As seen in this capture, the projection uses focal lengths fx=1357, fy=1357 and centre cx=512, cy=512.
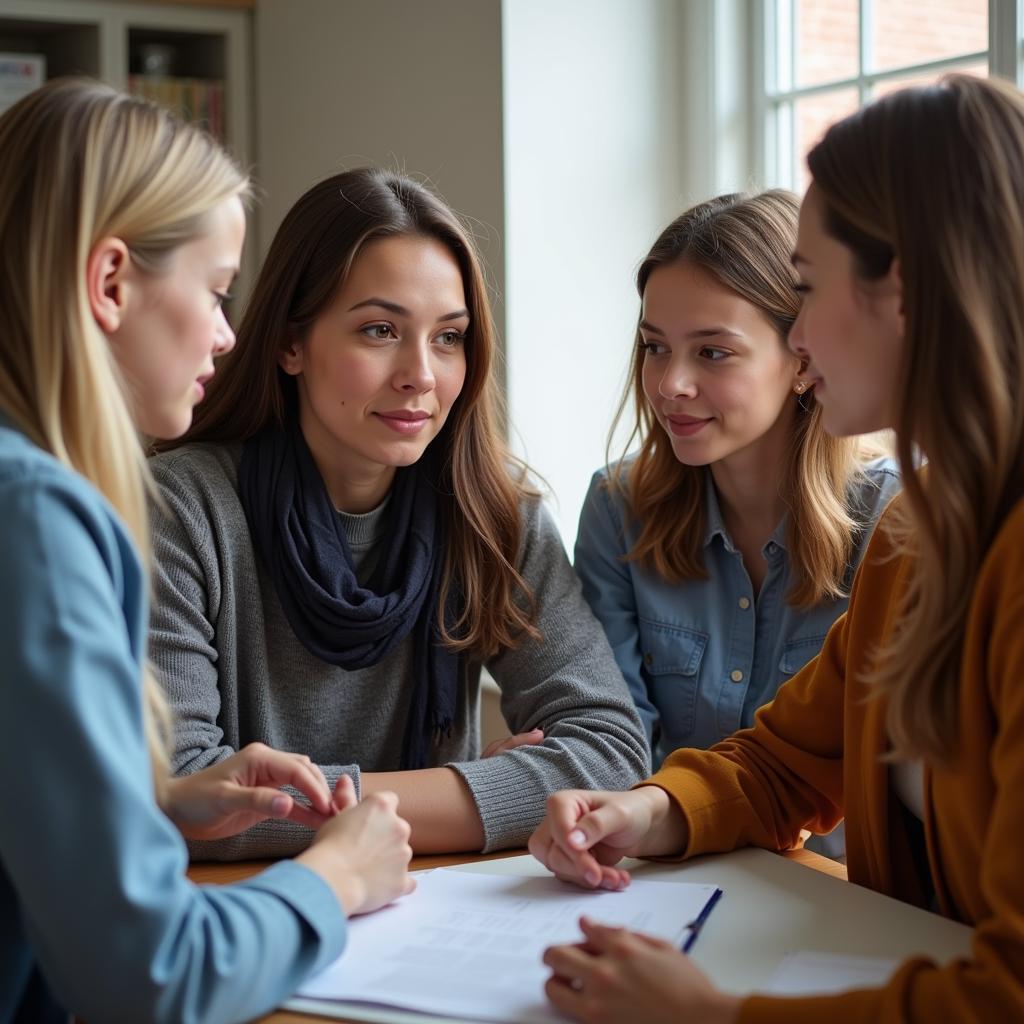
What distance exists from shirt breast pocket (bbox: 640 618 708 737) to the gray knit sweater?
0.19 metres

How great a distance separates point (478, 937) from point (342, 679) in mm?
682

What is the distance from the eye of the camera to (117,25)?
10.5 feet

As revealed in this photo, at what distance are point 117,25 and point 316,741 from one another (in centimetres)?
215

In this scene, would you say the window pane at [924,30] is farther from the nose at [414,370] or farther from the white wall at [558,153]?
the nose at [414,370]

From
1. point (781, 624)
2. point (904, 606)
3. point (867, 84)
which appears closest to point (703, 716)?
point (781, 624)

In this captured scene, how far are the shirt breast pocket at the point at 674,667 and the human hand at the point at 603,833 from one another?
614 millimetres

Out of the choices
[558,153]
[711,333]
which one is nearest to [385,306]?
[711,333]

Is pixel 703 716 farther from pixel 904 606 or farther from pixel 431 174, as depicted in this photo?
pixel 431 174

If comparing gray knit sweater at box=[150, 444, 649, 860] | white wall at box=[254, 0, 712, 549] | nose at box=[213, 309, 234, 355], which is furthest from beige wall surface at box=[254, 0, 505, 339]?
nose at box=[213, 309, 234, 355]

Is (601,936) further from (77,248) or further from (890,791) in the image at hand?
(77,248)

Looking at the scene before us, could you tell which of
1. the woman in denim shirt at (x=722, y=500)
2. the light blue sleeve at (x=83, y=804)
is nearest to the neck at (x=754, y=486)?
the woman in denim shirt at (x=722, y=500)

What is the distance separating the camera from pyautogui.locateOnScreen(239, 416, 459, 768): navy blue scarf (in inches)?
66.4

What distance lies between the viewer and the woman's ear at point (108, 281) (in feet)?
3.34

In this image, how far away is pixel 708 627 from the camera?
194 centimetres
